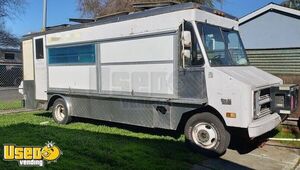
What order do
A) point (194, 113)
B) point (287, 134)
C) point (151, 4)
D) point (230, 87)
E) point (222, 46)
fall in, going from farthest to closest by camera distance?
point (287, 134) → point (151, 4) → point (222, 46) → point (194, 113) → point (230, 87)

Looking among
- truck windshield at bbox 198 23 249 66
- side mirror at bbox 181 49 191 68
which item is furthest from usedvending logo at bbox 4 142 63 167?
truck windshield at bbox 198 23 249 66

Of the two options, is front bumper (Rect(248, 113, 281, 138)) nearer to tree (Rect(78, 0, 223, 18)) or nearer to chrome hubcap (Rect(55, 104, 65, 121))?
chrome hubcap (Rect(55, 104, 65, 121))

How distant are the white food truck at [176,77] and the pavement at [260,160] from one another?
0.34 metres

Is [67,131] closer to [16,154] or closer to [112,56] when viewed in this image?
[112,56]

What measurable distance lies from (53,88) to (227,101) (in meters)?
5.68

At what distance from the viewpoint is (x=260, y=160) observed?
6.95m

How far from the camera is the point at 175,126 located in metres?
7.41

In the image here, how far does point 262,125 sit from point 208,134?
1047 millimetres

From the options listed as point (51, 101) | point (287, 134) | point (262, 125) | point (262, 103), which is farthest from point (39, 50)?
point (287, 134)

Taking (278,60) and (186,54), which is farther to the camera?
(278,60)

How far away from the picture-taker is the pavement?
6.50 metres

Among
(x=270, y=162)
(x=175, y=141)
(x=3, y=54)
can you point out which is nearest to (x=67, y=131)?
(x=175, y=141)

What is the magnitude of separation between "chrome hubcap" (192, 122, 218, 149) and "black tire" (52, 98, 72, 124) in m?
4.22

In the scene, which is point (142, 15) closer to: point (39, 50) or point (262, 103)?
point (262, 103)
